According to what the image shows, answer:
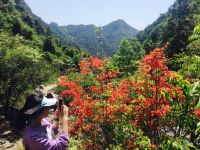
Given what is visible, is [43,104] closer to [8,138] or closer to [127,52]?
[8,138]

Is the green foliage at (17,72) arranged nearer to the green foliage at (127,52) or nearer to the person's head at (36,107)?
the person's head at (36,107)

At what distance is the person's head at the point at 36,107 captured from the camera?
4.12m

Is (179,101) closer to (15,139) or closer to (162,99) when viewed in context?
(162,99)

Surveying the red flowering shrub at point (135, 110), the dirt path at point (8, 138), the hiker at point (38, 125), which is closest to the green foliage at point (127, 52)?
the dirt path at point (8, 138)

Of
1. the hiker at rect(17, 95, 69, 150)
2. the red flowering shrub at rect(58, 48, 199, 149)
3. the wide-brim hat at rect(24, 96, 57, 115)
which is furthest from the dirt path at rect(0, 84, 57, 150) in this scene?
the wide-brim hat at rect(24, 96, 57, 115)

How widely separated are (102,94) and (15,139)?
40.8 ft

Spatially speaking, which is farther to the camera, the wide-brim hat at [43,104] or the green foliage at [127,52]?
the green foliage at [127,52]

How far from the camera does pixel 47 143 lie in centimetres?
418

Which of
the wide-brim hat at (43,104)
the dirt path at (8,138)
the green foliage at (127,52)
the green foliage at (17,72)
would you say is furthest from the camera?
the green foliage at (127,52)

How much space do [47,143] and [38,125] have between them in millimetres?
261

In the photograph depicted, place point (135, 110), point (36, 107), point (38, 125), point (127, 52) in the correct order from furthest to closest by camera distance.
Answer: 1. point (127, 52)
2. point (135, 110)
3. point (38, 125)
4. point (36, 107)

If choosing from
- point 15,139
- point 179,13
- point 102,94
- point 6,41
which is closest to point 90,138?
point 102,94

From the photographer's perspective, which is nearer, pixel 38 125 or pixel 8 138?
pixel 38 125

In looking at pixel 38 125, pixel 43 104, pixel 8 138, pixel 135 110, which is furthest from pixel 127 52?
pixel 43 104
